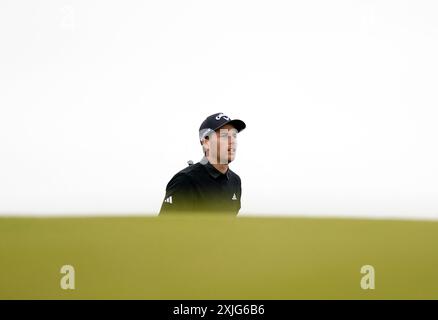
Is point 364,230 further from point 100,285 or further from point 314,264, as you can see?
point 100,285

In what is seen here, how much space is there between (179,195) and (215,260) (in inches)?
30.2

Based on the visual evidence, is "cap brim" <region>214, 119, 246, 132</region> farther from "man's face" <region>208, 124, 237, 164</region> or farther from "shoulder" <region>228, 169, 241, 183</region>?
"shoulder" <region>228, 169, 241, 183</region>

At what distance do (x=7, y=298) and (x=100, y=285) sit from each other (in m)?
0.38

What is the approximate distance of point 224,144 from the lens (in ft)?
9.44

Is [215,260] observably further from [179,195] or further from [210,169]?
[210,169]

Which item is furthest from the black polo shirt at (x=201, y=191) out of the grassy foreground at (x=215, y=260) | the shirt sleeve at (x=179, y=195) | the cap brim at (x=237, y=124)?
the grassy foreground at (x=215, y=260)

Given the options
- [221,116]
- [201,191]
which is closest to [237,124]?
[221,116]

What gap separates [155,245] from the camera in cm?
204

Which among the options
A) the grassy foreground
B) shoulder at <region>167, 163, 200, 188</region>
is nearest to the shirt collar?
shoulder at <region>167, 163, 200, 188</region>

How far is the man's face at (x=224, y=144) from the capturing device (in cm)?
285

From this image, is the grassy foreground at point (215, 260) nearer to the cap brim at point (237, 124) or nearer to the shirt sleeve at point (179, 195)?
the shirt sleeve at point (179, 195)

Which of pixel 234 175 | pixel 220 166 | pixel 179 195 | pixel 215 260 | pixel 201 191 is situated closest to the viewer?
pixel 215 260

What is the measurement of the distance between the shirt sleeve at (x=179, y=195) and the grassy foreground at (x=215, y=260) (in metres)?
0.47

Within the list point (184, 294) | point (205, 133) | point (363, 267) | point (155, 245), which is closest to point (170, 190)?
point (205, 133)
